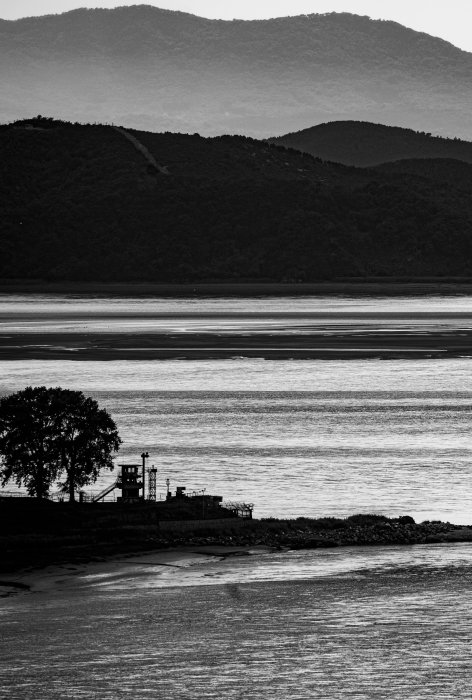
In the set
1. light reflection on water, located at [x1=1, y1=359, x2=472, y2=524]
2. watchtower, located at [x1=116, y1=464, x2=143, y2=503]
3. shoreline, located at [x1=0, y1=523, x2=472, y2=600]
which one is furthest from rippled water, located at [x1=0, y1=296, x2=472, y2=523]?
Answer: shoreline, located at [x1=0, y1=523, x2=472, y2=600]

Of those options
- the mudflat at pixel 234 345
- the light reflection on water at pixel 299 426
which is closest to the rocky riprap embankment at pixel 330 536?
the light reflection on water at pixel 299 426

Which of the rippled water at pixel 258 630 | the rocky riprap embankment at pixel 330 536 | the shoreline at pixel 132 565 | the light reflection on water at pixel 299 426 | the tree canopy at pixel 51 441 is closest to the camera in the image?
the rippled water at pixel 258 630

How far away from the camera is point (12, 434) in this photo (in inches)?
2224

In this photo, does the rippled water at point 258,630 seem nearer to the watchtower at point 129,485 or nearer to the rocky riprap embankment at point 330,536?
A: the rocky riprap embankment at point 330,536

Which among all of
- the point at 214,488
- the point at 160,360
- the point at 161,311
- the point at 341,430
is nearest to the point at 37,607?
the point at 214,488

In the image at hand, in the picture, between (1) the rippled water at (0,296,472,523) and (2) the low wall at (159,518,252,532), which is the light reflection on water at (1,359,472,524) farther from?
(2) the low wall at (159,518,252,532)

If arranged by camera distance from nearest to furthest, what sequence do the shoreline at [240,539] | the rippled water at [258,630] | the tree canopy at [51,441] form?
1. the rippled water at [258,630]
2. the shoreline at [240,539]
3. the tree canopy at [51,441]

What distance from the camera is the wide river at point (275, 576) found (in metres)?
39.5

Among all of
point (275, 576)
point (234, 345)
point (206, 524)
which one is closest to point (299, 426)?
point (206, 524)

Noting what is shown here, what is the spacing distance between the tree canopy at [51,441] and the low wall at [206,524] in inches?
179

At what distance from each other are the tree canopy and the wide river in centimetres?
369

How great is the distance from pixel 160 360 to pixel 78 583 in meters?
70.7

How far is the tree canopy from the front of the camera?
5644 centimetres

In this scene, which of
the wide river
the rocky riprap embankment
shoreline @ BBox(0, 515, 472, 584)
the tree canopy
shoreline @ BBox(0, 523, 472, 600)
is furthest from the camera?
the tree canopy
